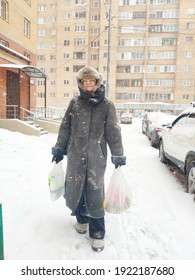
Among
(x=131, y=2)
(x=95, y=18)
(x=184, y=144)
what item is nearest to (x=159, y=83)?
(x=131, y=2)

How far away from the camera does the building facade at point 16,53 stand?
1410 cm

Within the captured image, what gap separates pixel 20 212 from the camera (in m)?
3.41

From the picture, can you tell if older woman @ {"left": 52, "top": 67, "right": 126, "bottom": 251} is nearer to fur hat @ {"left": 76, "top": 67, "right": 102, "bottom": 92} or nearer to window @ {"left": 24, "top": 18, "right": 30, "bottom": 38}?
fur hat @ {"left": 76, "top": 67, "right": 102, "bottom": 92}

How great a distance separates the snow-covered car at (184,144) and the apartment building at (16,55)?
31.7 feet

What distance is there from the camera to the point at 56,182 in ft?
9.80

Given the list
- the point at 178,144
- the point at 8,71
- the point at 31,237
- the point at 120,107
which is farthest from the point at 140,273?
the point at 120,107

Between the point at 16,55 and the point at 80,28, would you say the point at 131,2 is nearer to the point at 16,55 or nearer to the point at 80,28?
the point at 80,28

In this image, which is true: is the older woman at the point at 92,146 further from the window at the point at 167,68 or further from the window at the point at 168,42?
the window at the point at 168,42

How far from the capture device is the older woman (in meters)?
2.69

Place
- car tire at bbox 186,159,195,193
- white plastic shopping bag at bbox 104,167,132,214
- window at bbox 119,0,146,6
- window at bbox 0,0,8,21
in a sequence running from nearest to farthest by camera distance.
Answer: white plastic shopping bag at bbox 104,167,132,214, car tire at bbox 186,159,195,193, window at bbox 0,0,8,21, window at bbox 119,0,146,6

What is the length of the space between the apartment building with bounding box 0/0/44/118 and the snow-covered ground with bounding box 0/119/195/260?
1024cm

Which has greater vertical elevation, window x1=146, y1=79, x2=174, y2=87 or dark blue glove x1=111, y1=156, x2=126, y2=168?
window x1=146, y1=79, x2=174, y2=87

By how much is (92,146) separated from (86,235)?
117cm

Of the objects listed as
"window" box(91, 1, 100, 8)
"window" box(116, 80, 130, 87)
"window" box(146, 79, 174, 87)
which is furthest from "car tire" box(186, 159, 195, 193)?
"window" box(91, 1, 100, 8)
